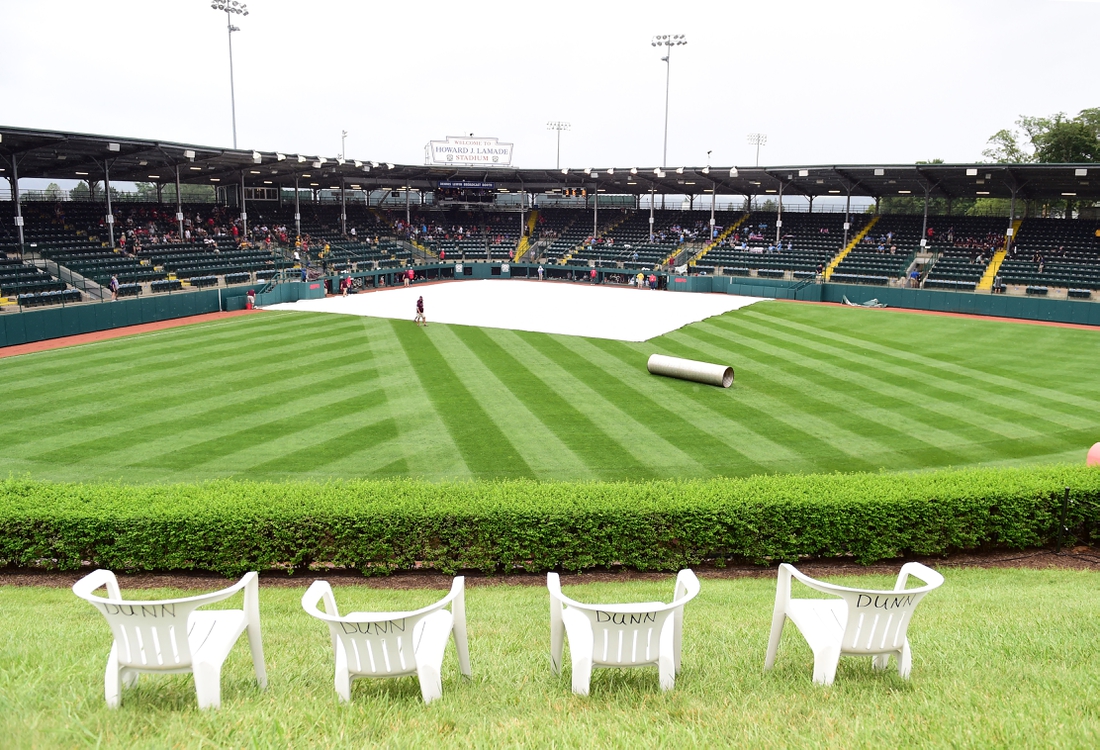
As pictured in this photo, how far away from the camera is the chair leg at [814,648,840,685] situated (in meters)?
5.75

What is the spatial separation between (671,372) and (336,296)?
31756 mm

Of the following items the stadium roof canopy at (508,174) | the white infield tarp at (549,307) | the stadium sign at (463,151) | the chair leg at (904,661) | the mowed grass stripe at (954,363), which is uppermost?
the stadium sign at (463,151)

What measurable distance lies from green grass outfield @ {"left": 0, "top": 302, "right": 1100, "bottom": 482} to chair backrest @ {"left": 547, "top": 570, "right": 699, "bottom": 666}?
1048 centimetres

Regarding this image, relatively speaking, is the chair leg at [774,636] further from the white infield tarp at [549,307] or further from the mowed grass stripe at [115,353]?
the white infield tarp at [549,307]

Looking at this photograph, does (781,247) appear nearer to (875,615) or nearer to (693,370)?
(693,370)

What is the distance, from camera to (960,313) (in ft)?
148

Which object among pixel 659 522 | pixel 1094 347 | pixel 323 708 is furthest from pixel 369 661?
pixel 1094 347

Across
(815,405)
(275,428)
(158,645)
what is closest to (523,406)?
(275,428)

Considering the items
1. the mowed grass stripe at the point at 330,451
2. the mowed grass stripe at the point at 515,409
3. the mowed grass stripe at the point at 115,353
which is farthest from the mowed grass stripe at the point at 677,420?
the mowed grass stripe at the point at 115,353

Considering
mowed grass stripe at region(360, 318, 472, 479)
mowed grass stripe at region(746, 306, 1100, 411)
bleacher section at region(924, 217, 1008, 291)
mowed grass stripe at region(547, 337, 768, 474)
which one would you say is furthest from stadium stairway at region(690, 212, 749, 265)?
mowed grass stripe at region(360, 318, 472, 479)

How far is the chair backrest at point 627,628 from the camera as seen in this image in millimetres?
5520

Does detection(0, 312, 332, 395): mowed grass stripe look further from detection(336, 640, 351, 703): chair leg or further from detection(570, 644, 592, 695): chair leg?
detection(570, 644, 592, 695): chair leg

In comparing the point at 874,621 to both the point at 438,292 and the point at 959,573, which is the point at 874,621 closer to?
the point at 959,573

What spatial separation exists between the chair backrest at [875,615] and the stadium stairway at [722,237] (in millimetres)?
56293
